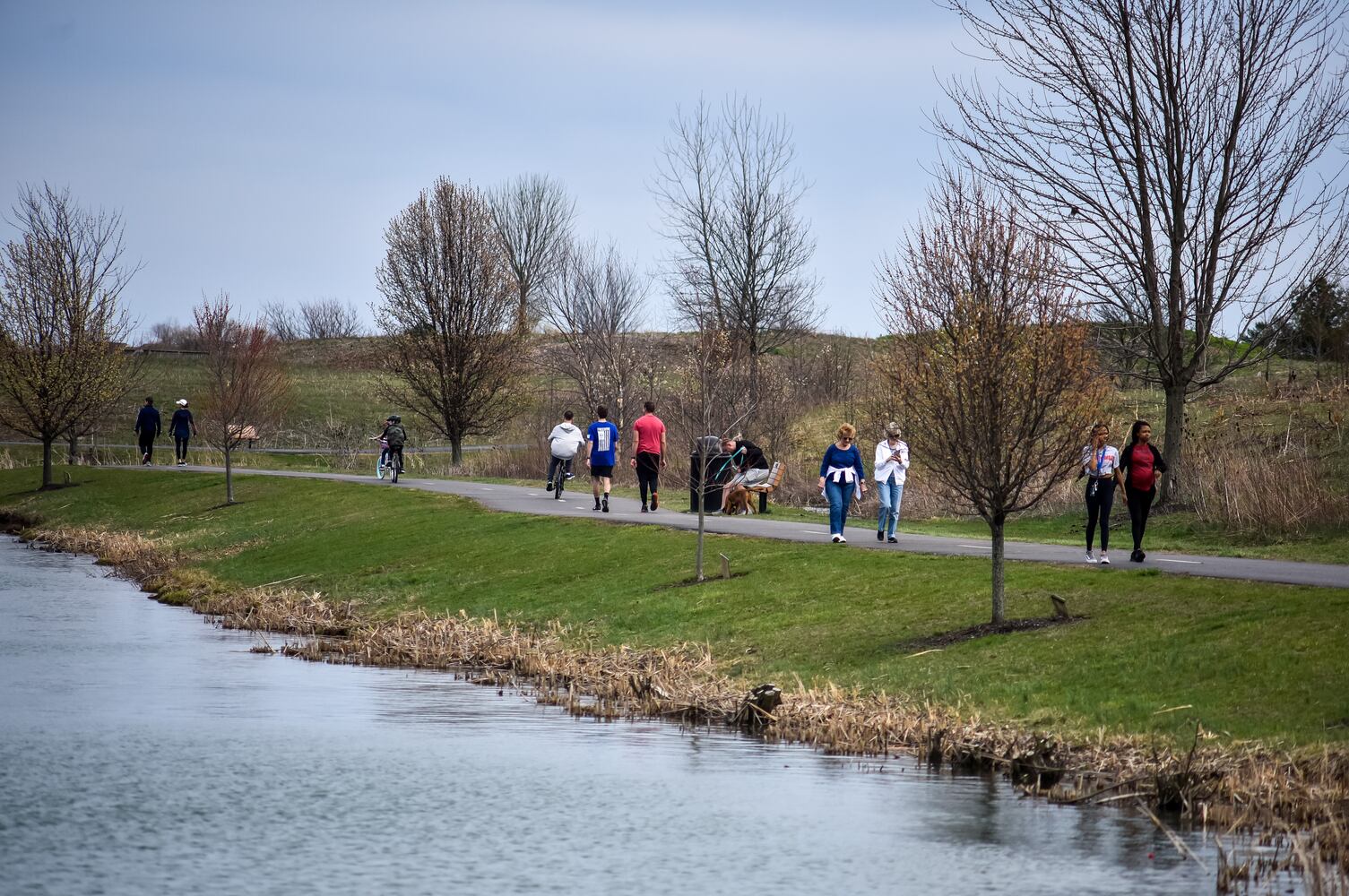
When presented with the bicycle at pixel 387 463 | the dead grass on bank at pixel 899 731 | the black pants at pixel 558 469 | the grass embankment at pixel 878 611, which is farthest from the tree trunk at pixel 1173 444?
the bicycle at pixel 387 463

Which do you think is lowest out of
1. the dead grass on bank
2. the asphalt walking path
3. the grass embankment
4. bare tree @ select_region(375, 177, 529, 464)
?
the dead grass on bank

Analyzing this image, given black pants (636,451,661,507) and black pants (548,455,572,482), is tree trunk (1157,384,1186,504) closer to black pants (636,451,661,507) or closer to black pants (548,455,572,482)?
black pants (636,451,661,507)

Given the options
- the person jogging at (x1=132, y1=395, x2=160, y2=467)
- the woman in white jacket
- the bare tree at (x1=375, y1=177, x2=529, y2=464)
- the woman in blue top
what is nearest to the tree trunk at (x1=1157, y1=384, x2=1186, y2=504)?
the woman in white jacket

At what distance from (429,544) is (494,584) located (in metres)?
4.98

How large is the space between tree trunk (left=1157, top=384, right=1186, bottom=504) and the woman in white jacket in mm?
7661

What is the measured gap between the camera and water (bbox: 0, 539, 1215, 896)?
35.1ft

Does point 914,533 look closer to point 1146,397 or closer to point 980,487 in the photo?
point 980,487

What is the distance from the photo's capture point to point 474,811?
499 inches

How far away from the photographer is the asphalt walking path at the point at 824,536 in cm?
1930

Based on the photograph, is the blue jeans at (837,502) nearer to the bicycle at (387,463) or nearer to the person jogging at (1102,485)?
the person jogging at (1102,485)

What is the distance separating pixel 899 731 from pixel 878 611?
5.00 metres

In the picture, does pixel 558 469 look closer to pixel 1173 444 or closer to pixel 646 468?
pixel 646 468

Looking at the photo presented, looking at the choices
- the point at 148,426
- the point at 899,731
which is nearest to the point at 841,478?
the point at 899,731

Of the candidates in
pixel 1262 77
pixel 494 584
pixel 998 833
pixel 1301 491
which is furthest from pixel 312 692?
pixel 1262 77
